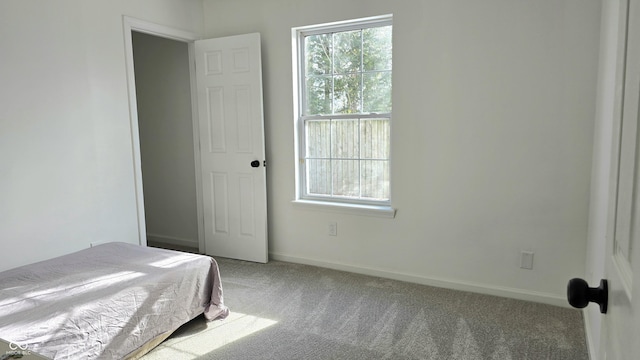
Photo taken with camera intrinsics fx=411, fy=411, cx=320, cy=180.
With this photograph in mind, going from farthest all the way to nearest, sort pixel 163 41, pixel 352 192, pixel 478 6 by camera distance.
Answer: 1. pixel 163 41
2. pixel 352 192
3. pixel 478 6

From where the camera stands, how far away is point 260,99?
3783 millimetres

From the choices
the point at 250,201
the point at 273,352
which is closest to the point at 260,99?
the point at 250,201

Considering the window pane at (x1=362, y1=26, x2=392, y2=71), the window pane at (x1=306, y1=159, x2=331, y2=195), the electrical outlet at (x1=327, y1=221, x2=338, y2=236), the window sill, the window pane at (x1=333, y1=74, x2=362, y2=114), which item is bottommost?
the electrical outlet at (x1=327, y1=221, x2=338, y2=236)

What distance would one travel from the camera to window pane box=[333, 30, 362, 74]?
3578mm

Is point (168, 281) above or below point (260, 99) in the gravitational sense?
below

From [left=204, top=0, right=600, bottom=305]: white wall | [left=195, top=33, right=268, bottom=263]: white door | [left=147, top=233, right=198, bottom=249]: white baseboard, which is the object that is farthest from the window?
[left=147, top=233, right=198, bottom=249]: white baseboard

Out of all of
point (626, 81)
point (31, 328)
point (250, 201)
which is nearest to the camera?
point (626, 81)

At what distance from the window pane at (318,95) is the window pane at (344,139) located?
0.18m

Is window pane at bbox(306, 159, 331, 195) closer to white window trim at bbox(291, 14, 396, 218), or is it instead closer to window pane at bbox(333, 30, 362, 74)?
white window trim at bbox(291, 14, 396, 218)

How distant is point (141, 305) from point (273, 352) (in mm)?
794

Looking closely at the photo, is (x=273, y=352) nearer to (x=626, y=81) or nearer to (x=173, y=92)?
(x=626, y=81)

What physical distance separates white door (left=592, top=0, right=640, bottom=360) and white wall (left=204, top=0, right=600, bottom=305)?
237 cm

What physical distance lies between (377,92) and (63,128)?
2.45 meters

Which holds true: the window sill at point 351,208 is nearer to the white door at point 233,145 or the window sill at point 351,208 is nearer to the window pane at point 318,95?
the white door at point 233,145
